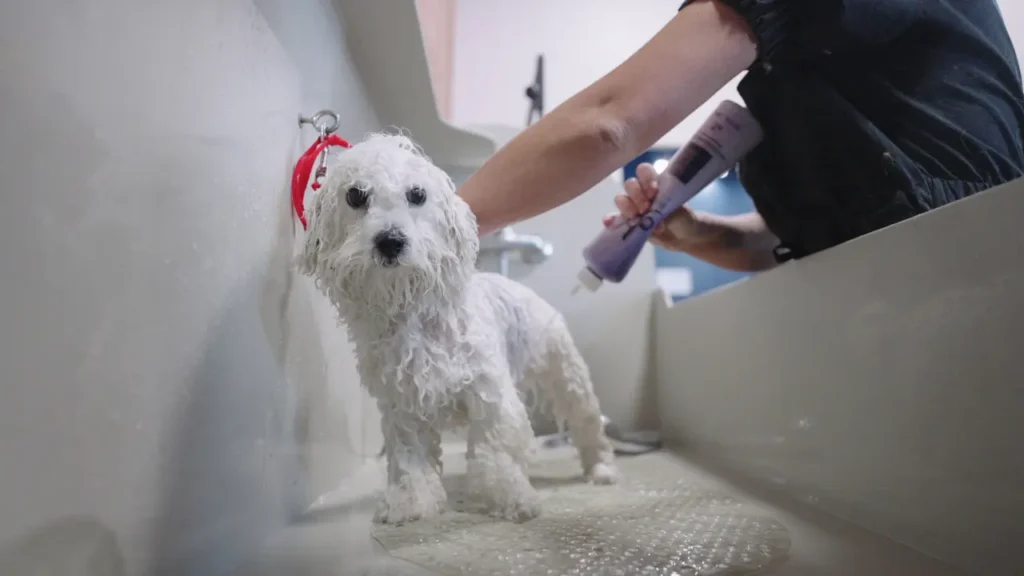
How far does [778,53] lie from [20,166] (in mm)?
550

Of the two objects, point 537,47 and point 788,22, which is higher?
point 537,47

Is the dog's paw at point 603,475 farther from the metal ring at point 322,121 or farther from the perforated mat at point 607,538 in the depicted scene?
the metal ring at point 322,121

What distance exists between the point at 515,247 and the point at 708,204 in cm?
39

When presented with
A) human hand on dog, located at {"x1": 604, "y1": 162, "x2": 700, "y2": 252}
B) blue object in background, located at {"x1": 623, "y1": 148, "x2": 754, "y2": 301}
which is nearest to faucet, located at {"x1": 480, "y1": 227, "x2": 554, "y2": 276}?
blue object in background, located at {"x1": 623, "y1": 148, "x2": 754, "y2": 301}

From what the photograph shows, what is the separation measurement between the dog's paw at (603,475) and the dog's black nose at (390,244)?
429 mm

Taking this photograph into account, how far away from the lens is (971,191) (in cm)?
56

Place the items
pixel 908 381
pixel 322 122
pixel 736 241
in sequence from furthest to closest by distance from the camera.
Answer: pixel 736 241 → pixel 322 122 → pixel 908 381

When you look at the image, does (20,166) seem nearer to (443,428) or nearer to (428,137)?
(443,428)

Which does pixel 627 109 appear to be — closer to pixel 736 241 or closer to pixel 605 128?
pixel 605 128

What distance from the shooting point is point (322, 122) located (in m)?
0.69

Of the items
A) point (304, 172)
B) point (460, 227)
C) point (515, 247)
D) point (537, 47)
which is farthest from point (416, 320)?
point (537, 47)

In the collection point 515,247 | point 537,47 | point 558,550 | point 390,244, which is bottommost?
point 558,550

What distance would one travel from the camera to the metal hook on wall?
639mm

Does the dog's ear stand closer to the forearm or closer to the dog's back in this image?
the dog's back
